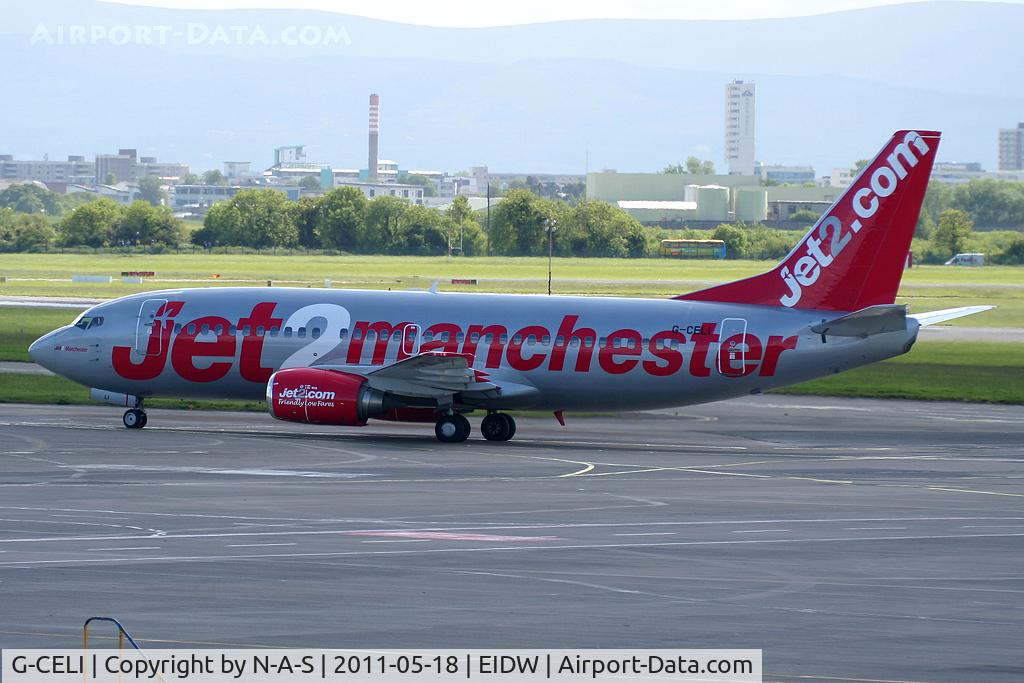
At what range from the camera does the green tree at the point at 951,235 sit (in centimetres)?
15588

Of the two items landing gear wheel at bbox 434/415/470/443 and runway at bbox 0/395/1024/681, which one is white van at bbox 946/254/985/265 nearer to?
runway at bbox 0/395/1024/681

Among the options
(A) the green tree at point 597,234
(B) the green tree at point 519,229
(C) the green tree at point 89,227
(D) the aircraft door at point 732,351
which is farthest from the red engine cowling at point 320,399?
(C) the green tree at point 89,227

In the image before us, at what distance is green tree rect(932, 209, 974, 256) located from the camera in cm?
15588

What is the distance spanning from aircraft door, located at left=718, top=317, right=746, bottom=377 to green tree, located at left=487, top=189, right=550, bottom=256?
108148 millimetres

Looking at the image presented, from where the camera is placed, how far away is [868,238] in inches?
1518

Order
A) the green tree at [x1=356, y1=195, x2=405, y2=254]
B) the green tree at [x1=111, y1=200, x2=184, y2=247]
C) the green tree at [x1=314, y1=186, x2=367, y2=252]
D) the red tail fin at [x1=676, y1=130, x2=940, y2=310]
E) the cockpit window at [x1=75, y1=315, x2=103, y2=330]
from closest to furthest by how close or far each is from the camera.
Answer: the red tail fin at [x1=676, y1=130, x2=940, y2=310] → the cockpit window at [x1=75, y1=315, x2=103, y2=330] → the green tree at [x1=356, y1=195, x2=405, y2=254] → the green tree at [x1=314, y1=186, x2=367, y2=252] → the green tree at [x1=111, y1=200, x2=184, y2=247]

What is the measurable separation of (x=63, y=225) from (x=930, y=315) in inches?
5498

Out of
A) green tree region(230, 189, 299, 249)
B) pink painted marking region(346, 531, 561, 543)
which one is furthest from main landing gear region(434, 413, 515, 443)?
green tree region(230, 189, 299, 249)

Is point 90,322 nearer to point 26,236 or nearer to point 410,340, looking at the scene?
point 410,340

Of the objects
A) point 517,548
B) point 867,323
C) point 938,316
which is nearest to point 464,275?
point 938,316

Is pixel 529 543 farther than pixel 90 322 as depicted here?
No

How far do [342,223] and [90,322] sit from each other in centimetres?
10933

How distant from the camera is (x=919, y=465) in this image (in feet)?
115

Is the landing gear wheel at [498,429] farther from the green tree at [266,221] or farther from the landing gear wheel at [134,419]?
the green tree at [266,221]
